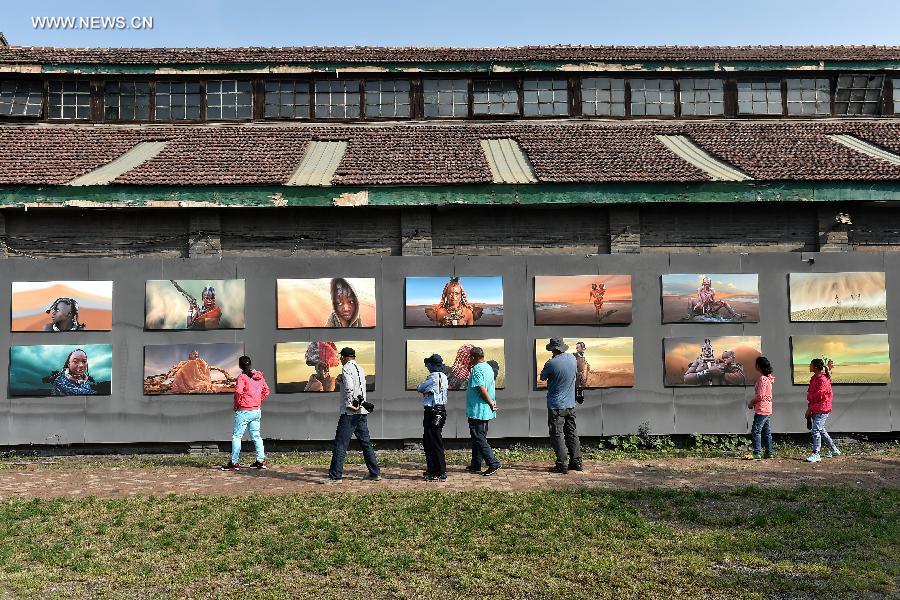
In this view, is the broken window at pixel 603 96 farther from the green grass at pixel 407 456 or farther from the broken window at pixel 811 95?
the green grass at pixel 407 456

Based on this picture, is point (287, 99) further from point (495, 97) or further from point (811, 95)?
point (811, 95)

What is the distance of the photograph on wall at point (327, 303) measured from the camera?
11.9 m

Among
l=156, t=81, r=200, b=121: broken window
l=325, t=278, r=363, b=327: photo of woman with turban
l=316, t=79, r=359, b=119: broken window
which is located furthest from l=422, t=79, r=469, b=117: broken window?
l=325, t=278, r=363, b=327: photo of woman with turban

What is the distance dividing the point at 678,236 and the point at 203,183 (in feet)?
28.5

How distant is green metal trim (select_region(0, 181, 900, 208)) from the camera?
1173 cm

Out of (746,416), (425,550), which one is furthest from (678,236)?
(425,550)

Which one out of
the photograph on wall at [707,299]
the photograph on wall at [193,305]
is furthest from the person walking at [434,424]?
the photograph on wall at [707,299]

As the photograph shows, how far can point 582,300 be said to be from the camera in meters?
A: 12.1

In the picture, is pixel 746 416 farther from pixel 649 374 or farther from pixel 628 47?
pixel 628 47

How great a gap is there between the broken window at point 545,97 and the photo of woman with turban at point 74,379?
37.0 ft

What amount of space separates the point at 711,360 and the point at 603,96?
7.86 m

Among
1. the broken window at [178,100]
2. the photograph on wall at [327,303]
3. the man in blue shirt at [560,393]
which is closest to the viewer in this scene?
the man in blue shirt at [560,393]

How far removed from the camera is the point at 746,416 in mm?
12078

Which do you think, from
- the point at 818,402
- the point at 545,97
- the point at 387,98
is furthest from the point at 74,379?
the point at 818,402
